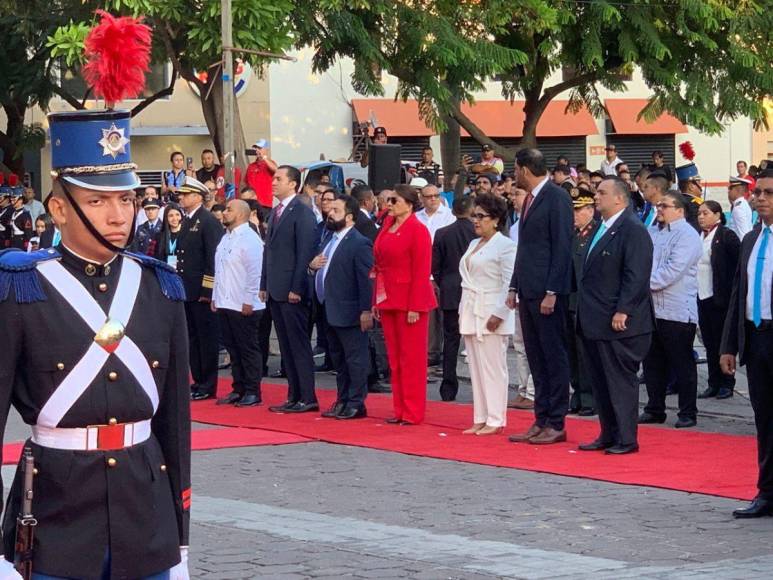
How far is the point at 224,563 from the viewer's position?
25.6 ft

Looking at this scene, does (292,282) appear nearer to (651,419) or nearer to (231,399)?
(231,399)

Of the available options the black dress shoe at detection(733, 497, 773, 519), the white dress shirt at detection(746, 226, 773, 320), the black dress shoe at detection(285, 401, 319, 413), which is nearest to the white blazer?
the black dress shoe at detection(285, 401, 319, 413)

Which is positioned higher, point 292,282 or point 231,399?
point 292,282

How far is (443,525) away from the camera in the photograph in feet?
29.2

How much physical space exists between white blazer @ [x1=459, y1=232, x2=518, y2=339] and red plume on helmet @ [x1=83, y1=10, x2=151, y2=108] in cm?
789

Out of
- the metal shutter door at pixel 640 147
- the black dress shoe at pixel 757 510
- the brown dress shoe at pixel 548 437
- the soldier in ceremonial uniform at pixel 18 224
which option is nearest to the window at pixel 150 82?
the soldier in ceremonial uniform at pixel 18 224

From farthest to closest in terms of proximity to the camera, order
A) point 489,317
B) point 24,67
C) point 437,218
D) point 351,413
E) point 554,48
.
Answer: point 24,67 < point 554,48 < point 437,218 < point 351,413 < point 489,317

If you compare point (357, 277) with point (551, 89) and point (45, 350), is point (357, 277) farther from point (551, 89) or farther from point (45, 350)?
point (551, 89)

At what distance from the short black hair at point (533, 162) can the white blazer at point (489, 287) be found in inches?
30.4

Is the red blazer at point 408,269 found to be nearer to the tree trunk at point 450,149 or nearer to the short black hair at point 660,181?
the short black hair at point 660,181

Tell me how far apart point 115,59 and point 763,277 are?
5.46m

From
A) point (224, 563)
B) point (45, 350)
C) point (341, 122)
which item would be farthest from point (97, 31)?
point (341, 122)

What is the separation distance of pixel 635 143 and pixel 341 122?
8.42 metres

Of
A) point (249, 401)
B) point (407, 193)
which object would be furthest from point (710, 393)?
point (249, 401)
